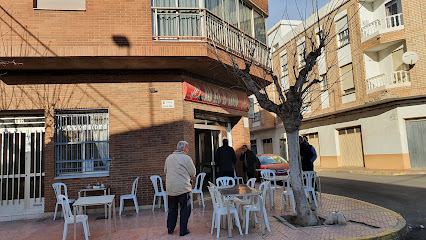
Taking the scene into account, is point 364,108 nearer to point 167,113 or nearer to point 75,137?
point 167,113

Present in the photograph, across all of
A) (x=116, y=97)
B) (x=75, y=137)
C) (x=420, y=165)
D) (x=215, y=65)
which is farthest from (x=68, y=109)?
(x=420, y=165)

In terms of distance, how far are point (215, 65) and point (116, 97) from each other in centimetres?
304

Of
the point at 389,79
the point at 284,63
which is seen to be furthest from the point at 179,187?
the point at 284,63

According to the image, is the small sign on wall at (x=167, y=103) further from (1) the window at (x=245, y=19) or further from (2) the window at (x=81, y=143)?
(1) the window at (x=245, y=19)

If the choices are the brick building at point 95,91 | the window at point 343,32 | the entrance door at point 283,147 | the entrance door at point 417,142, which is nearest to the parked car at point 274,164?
the brick building at point 95,91

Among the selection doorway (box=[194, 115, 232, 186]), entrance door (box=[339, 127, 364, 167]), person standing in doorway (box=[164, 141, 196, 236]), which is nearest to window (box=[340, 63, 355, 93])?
entrance door (box=[339, 127, 364, 167])

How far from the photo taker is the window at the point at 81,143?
8.16 metres

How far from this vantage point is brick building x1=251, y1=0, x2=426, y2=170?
52.6 ft

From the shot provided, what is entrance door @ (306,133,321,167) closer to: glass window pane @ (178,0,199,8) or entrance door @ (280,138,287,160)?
entrance door @ (280,138,287,160)

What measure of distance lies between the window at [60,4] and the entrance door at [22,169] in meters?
3.33

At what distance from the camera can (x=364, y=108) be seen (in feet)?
61.7

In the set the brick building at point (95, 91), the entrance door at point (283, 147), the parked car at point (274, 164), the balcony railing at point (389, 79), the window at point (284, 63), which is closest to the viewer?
the brick building at point (95, 91)

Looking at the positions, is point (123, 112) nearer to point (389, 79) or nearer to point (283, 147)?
point (389, 79)

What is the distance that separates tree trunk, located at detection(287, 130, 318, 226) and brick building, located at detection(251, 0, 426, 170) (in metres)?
7.86
